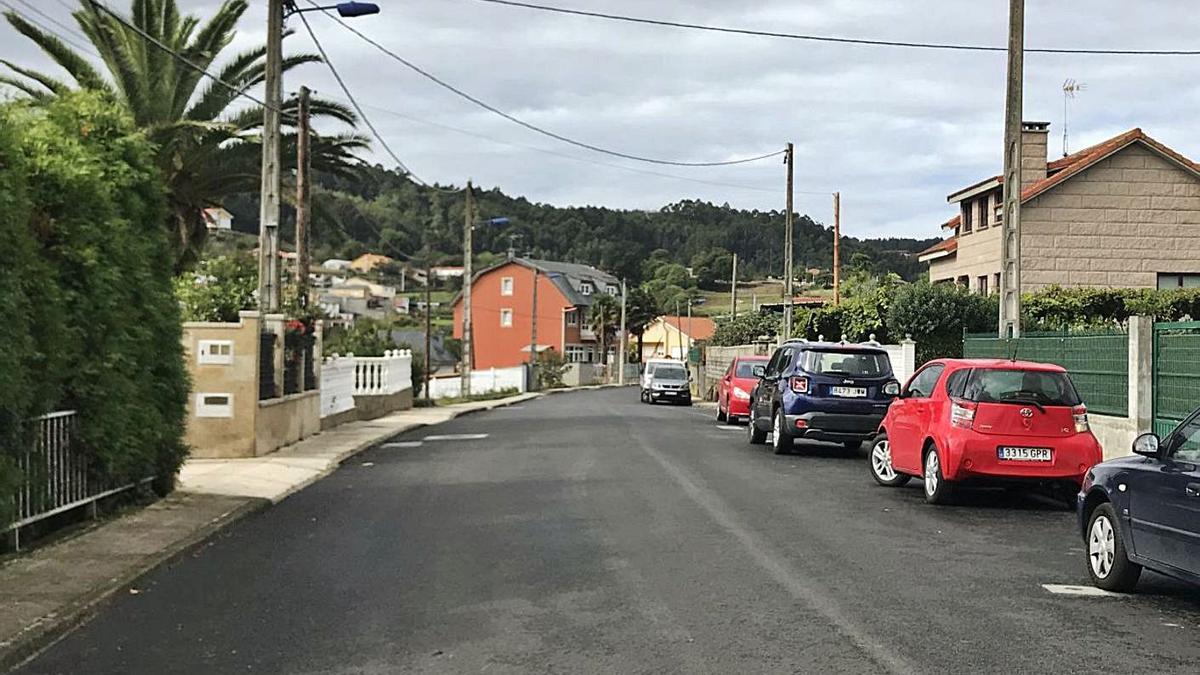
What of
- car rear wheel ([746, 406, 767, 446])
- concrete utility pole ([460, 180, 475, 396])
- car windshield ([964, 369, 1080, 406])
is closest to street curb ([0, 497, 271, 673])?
car windshield ([964, 369, 1080, 406])

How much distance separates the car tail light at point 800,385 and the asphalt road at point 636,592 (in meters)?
4.66

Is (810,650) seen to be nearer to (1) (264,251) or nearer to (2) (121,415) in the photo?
(2) (121,415)

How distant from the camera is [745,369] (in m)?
30.8

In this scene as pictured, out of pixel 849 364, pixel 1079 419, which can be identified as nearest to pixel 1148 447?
pixel 1079 419

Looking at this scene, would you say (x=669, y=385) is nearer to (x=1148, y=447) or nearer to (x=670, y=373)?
(x=670, y=373)

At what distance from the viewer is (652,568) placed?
372 inches

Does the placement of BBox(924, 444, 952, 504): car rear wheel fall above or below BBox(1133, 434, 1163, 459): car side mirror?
below

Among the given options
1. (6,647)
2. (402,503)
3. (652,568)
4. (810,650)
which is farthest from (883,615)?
(402,503)

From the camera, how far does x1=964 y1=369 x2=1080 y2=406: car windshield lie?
1346 cm

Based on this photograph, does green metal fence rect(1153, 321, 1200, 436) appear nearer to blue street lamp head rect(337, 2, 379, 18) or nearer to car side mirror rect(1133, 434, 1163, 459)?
car side mirror rect(1133, 434, 1163, 459)

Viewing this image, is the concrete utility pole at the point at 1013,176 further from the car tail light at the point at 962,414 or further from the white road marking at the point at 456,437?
the white road marking at the point at 456,437

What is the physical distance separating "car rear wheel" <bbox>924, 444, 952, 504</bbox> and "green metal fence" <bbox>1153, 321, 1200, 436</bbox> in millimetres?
3463

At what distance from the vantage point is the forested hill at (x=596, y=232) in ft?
295

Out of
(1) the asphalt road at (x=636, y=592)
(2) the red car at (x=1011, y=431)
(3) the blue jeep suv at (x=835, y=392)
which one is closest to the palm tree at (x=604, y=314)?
(3) the blue jeep suv at (x=835, y=392)
